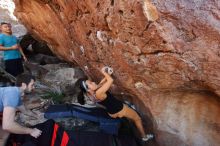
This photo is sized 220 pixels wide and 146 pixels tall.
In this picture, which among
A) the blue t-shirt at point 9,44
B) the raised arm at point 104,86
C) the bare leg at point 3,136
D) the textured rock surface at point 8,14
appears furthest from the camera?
the textured rock surface at point 8,14

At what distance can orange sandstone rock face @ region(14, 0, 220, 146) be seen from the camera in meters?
3.82

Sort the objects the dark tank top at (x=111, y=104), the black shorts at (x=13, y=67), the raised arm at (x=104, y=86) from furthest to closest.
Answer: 1. the black shorts at (x=13, y=67)
2. the dark tank top at (x=111, y=104)
3. the raised arm at (x=104, y=86)

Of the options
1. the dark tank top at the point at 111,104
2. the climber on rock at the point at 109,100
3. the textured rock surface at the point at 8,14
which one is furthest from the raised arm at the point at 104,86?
the textured rock surface at the point at 8,14

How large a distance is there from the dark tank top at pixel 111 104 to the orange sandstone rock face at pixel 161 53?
213mm

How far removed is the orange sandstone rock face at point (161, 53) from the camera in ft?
12.5

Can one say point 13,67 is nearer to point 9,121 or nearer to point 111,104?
point 111,104

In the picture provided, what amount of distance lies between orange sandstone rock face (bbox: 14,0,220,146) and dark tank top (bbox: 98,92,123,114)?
0.21 meters

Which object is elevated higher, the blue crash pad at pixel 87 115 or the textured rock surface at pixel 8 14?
the textured rock surface at pixel 8 14

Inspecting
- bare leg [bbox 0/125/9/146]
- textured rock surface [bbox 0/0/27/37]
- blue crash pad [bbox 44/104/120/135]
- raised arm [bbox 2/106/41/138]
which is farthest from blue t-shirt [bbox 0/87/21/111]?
textured rock surface [bbox 0/0/27/37]

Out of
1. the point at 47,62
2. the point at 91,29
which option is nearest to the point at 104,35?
the point at 91,29

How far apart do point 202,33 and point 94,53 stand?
1.88m

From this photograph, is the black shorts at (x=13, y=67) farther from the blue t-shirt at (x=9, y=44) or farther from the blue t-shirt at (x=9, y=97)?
the blue t-shirt at (x=9, y=97)

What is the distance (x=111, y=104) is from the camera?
5164 millimetres

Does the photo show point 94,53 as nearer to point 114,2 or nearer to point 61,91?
point 114,2
